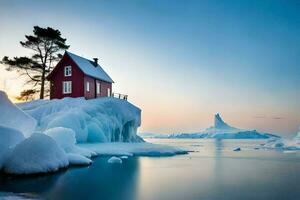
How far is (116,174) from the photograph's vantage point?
14.4 metres

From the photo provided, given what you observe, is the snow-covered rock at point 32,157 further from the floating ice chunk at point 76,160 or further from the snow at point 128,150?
the snow at point 128,150

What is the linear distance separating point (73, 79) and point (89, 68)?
115 inches

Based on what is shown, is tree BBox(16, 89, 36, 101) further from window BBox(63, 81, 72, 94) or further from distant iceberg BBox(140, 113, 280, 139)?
distant iceberg BBox(140, 113, 280, 139)

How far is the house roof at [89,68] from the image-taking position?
35.1m

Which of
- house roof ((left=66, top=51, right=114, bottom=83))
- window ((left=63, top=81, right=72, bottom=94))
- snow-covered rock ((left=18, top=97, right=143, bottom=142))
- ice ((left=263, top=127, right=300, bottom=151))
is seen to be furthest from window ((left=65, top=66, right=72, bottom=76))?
ice ((left=263, top=127, right=300, bottom=151))

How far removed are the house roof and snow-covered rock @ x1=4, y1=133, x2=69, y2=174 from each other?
2052 cm

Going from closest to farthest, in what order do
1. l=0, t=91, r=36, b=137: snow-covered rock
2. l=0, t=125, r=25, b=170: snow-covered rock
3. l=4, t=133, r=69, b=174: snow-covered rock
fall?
l=4, t=133, r=69, b=174: snow-covered rock → l=0, t=125, r=25, b=170: snow-covered rock → l=0, t=91, r=36, b=137: snow-covered rock

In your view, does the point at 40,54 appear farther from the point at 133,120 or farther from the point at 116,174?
the point at 116,174

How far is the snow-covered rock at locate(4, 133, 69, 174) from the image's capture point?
44.6 ft

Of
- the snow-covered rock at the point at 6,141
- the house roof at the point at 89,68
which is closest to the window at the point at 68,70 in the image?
the house roof at the point at 89,68

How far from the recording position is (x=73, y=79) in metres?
34.8

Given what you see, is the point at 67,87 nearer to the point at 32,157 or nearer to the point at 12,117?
the point at 12,117

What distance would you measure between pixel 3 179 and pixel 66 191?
3746mm

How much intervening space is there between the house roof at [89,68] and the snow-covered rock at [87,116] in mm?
4222
